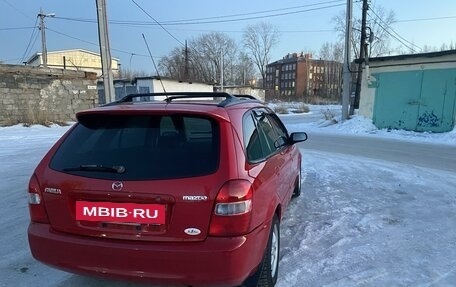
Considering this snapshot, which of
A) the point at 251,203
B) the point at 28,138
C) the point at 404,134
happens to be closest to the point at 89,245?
the point at 251,203

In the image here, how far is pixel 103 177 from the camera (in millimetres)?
2695

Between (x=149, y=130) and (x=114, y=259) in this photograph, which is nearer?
(x=114, y=259)

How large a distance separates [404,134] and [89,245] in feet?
53.1

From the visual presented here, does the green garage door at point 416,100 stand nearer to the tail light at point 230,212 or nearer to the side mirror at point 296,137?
the side mirror at point 296,137

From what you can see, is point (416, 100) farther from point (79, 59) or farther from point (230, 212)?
point (79, 59)

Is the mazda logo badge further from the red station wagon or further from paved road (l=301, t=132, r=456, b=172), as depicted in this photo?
paved road (l=301, t=132, r=456, b=172)

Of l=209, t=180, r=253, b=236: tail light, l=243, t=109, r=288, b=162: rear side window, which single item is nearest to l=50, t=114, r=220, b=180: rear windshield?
l=209, t=180, r=253, b=236: tail light

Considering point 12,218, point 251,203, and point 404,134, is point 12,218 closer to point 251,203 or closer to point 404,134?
point 251,203

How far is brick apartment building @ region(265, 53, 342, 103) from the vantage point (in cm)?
10131

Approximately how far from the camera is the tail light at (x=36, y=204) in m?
2.87

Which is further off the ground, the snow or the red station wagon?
the red station wagon

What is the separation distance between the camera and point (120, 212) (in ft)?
8.67

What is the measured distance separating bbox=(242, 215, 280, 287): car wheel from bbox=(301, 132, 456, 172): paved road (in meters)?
6.74

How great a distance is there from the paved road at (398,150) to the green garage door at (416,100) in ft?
10.4
